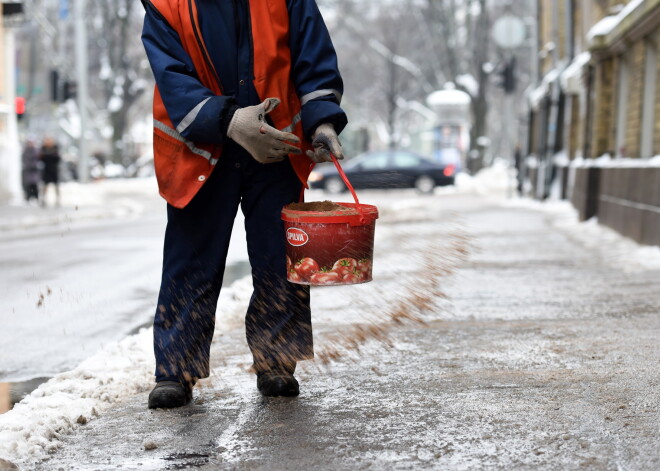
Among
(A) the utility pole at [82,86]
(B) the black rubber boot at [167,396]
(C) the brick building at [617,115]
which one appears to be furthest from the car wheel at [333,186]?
(B) the black rubber boot at [167,396]

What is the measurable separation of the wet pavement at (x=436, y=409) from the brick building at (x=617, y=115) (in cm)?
576

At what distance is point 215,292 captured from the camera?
435 centimetres

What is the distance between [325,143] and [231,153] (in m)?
0.39

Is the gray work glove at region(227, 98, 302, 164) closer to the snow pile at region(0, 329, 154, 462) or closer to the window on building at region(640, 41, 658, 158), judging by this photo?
the snow pile at region(0, 329, 154, 462)

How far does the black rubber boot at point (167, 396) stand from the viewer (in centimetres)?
418

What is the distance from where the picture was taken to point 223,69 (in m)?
4.20

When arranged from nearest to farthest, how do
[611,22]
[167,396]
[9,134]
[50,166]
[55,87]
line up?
[167,396]
[611,22]
[50,166]
[9,134]
[55,87]

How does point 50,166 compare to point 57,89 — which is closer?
point 50,166

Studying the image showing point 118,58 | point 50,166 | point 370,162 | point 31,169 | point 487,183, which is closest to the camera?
point 50,166

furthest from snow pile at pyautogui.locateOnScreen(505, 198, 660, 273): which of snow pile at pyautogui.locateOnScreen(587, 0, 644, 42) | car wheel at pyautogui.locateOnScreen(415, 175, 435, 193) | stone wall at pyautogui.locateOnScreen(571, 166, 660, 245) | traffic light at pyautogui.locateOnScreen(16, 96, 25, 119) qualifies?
traffic light at pyautogui.locateOnScreen(16, 96, 25, 119)

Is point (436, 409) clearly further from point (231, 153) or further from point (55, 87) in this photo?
point (55, 87)

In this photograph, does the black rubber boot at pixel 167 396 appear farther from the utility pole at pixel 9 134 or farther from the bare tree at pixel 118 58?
the bare tree at pixel 118 58

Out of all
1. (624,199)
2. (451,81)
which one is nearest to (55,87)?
(451,81)

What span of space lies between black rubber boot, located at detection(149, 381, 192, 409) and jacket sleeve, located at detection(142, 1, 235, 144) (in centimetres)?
97
